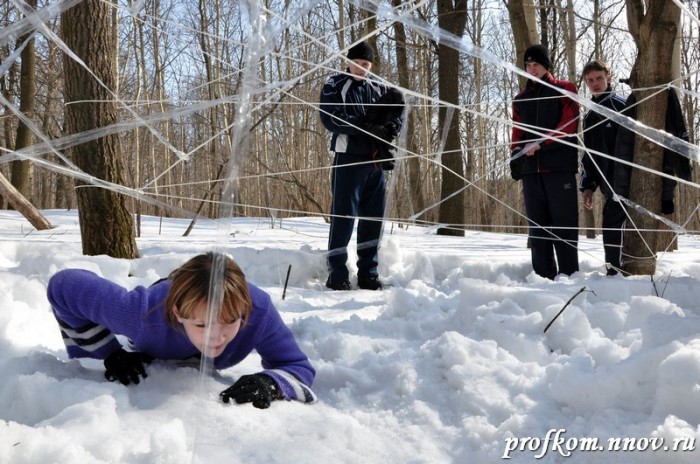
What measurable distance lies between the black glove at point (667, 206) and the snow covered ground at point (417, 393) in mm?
651

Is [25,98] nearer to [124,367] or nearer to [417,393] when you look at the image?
[124,367]

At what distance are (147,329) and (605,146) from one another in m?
3.21

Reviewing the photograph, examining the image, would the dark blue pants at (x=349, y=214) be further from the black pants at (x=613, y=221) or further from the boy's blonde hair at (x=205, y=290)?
the boy's blonde hair at (x=205, y=290)

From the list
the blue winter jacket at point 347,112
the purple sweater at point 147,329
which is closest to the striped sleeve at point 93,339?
the purple sweater at point 147,329

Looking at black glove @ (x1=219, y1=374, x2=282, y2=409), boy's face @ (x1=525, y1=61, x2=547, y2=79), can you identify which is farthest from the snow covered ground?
boy's face @ (x1=525, y1=61, x2=547, y2=79)

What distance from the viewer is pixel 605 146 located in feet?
12.5

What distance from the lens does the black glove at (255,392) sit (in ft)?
5.26

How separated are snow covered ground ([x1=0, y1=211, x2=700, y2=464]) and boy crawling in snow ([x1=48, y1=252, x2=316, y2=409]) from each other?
2.3 inches

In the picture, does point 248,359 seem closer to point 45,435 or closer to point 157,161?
point 45,435

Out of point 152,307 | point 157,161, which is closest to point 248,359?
point 152,307

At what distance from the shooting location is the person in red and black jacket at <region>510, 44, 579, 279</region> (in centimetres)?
352

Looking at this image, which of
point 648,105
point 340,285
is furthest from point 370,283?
point 648,105

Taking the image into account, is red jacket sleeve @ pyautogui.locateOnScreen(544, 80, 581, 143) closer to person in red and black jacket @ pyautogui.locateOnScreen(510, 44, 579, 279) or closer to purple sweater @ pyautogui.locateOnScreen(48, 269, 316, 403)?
person in red and black jacket @ pyautogui.locateOnScreen(510, 44, 579, 279)

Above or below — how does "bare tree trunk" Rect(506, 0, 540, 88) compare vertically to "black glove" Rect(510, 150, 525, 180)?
above
